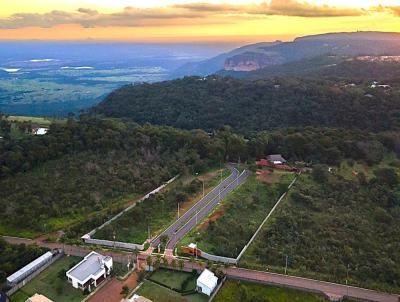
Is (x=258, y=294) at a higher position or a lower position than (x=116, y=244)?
lower

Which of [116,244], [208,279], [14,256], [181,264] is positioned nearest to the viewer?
[208,279]

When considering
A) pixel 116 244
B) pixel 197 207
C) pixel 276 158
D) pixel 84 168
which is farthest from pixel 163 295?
pixel 276 158

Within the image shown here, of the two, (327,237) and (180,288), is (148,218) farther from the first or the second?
(327,237)

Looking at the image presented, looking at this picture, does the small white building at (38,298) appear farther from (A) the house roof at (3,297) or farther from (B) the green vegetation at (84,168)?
(B) the green vegetation at (84,168)

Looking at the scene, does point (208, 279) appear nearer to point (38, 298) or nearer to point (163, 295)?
point (163, 295)

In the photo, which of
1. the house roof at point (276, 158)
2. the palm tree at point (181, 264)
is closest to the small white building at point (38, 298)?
the palm tree at point (181, 264)

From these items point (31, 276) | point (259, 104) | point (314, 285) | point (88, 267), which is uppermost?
point (259, 104)

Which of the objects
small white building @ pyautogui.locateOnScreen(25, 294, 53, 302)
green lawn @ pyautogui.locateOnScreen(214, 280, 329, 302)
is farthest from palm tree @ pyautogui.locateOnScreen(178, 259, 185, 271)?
small white building @ pyautogui.locateOnScreen(25, 294, 53, 302)
